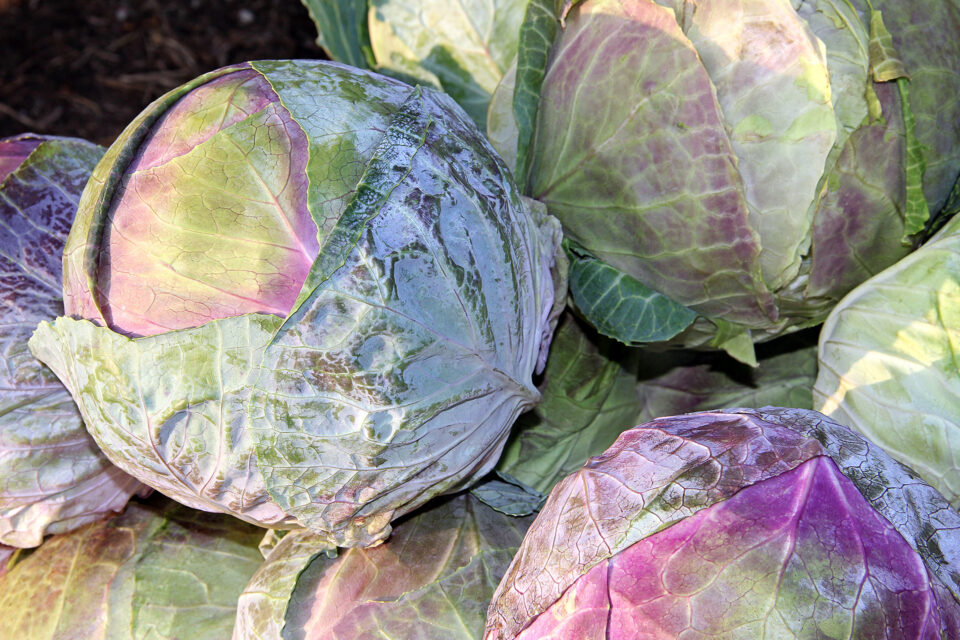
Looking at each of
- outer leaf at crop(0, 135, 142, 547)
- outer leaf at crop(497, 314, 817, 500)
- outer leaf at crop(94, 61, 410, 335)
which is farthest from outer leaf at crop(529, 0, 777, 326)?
outer leaf at crop(0, 135, 142, 547)

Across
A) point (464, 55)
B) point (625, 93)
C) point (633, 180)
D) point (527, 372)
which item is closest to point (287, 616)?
point (527, 372)

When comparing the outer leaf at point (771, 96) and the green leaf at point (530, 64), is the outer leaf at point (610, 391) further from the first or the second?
the outer leaf at point (771, 96)

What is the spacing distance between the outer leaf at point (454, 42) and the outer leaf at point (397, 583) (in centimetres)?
116

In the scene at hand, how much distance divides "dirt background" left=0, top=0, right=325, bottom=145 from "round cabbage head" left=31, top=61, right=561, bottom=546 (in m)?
2.59

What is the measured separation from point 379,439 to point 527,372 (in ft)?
1.41

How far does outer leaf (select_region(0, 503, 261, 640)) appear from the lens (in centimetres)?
170

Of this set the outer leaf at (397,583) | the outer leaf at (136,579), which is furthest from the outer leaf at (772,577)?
the outer leaf at (136,579)

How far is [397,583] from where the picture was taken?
5.09ft

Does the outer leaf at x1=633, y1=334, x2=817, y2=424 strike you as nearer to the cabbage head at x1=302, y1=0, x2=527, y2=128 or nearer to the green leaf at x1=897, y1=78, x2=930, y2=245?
the green leaf at x1=897, y1=78, x2=930, y2=245

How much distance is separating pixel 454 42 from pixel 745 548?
1576 mm

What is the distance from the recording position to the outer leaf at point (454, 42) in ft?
6.78

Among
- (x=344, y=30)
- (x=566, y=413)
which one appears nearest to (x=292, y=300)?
(x=566, y=413)

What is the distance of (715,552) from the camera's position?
3.81ft

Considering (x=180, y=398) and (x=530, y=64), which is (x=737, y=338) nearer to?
(x=530, y=64)
